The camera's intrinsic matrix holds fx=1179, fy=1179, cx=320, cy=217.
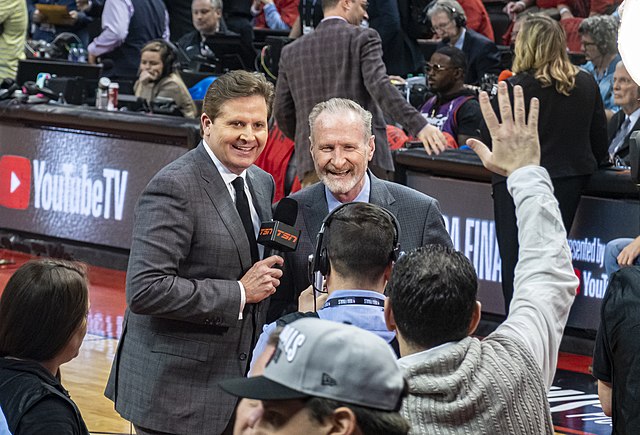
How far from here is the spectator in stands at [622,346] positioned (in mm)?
3082

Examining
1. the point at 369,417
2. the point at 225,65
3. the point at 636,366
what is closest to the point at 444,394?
the point at 369,417

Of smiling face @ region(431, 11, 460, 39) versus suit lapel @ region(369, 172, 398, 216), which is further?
smiling face @ region(431, 11, 460, 39)

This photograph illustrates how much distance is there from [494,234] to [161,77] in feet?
13.8

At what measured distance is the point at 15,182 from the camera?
9867 mm

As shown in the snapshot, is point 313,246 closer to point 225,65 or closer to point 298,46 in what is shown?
point 298,46

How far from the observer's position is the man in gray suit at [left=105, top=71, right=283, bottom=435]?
3.74 meters

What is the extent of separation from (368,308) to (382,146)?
173 inches

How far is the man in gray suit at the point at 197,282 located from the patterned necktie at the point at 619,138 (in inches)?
172

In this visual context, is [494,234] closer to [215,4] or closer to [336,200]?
[336,200]

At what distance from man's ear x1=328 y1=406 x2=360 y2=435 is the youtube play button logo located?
27.2 feet

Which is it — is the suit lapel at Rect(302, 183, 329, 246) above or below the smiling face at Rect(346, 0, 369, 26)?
below

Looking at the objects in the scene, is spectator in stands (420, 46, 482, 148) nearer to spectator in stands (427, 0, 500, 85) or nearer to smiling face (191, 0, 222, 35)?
spectator in stands (427, 0, 500, 85)

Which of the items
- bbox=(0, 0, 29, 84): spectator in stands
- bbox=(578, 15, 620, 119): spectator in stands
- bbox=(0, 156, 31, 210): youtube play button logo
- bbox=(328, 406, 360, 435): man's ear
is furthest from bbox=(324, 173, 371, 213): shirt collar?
bbox=(0, 0, 29, 84): spectator in stands

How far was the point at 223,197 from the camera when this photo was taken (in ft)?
12.8
